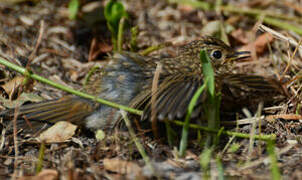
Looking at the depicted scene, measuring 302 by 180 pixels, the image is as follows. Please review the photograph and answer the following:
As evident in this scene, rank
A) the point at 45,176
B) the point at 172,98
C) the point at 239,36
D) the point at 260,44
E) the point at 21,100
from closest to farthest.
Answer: the point at 45,176 → the point at 172,98 → the point at 21,100 → the point at 260,44 → the point at 239,36

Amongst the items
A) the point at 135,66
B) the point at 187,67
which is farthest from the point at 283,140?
the point at 135,66

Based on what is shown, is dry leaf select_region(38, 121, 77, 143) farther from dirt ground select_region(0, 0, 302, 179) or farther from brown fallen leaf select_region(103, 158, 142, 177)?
brown fallen leaf select_region(103, 158, 142, 177)

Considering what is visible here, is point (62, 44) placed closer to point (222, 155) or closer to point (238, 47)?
point (238, 47)

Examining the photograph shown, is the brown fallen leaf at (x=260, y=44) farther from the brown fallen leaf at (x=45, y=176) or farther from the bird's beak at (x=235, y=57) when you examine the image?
the brown fallen leaf at (x=45, y=176)

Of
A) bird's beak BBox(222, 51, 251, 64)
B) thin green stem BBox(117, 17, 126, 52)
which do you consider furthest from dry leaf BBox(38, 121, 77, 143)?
bird's beak BBox(222, 51, 251, 64)

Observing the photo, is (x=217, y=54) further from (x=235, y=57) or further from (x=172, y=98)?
(x=172, y=98)

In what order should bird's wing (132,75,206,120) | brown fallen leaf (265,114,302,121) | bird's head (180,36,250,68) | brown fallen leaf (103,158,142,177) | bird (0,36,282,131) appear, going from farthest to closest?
1. bird's head (180,36,250,68)
2. brown fallen leaf (265,114,302,121)
3. bird (0,36,282,131)
4. bird's wing (132,75,206,120)
5. brown fallen leaf (103,158,142,177)

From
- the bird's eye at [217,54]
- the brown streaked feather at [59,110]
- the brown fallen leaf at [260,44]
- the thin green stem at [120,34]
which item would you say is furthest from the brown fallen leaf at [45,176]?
the brown fallen leaf at [260,44]

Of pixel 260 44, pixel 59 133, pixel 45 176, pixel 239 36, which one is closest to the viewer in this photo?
pixel 45 176

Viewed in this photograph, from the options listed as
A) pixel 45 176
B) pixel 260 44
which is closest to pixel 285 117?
pixel 260 44
